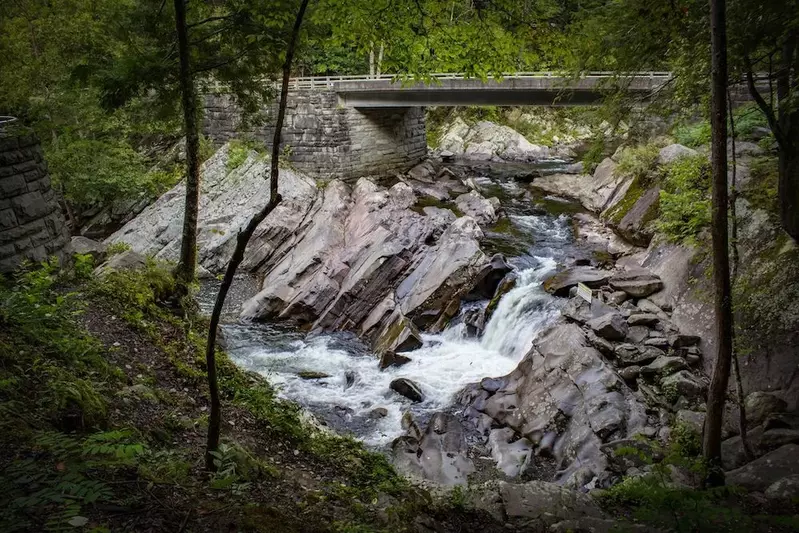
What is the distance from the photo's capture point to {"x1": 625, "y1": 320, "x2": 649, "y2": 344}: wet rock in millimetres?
11410

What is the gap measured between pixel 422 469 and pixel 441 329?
6.03 metres

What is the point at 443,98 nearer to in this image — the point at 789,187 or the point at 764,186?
the point at 764,186

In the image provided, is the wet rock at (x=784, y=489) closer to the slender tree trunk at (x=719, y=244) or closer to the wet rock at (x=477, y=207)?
the slender tree trunk at (x=719, y=244)

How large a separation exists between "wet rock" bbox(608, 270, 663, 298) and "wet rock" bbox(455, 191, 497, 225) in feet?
28.0

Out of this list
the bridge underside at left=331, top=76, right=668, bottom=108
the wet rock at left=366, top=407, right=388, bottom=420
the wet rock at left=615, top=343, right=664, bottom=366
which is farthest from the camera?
the bridge underside at left=331, top=76, right=668, bottom=108

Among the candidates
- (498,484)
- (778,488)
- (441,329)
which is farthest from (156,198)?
(778,488)

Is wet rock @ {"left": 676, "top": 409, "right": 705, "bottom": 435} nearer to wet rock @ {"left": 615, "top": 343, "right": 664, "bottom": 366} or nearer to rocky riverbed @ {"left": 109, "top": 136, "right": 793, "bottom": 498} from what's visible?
rocky riverbed @ {"left": 109, "top": 136, "right": 793, "bottom": 498}

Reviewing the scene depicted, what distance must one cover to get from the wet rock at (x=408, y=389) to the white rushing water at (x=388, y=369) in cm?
15

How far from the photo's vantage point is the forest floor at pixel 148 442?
3.79m

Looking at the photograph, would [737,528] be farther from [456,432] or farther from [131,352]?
[131,352]

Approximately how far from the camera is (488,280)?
16219 millimetres

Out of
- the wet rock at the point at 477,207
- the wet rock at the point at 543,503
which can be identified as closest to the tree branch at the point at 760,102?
the wet rock at the point at 543,503

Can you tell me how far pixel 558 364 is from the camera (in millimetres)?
11203

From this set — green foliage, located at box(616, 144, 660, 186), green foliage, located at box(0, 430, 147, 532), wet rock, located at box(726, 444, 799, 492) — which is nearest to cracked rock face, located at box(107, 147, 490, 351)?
green foliage, located at box(616, 144, 660, 186)
